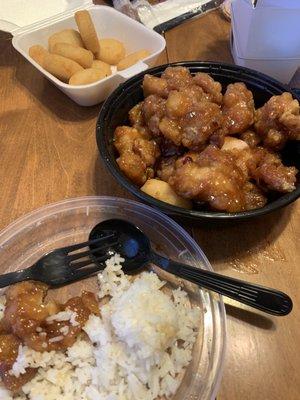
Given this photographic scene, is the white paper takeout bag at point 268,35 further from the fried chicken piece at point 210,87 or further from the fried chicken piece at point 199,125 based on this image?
the fried chicken piece at point 199,125

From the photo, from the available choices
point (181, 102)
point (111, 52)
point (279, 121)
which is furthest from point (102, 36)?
point (279, 121)

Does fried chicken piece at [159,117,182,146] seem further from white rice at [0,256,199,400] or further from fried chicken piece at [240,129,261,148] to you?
white rice at [0,256,199,400]

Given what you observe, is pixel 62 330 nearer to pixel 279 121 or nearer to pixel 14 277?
pixel 14 277

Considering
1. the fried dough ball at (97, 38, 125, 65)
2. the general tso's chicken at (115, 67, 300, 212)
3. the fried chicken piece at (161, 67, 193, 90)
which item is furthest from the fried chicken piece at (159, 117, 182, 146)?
the fried dough ball at (97, 38, 125, 65)

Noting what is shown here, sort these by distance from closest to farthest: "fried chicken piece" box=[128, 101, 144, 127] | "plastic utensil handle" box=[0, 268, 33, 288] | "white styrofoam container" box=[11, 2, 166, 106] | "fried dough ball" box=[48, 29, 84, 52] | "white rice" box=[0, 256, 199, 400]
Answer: "white rice" box=[0, 256, 199, 400] < "plastic utensil handle" box=[0, 268, 33, 288] < "fried chicken piece" box=[128, 101, 144, 127] < "white styrofoam container" box=[11, 2, 166, 106] < "fried dough ball" box=[48, 29, 84, 52]

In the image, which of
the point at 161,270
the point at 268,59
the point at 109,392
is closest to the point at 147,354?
the point at 109,392

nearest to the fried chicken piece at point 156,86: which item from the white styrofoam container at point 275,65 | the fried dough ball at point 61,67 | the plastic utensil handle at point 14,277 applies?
the fried dough ball at point 61,67

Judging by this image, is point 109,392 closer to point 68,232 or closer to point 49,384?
point 49,384
